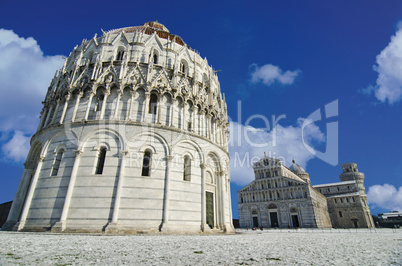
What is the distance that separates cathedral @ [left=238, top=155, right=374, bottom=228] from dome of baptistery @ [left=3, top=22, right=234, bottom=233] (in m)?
42.0

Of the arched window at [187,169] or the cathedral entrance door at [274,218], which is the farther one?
the cathedral entrance door at [274,218]

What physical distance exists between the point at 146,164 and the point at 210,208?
6.74 metres

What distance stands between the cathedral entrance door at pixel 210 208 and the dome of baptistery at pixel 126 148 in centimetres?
8

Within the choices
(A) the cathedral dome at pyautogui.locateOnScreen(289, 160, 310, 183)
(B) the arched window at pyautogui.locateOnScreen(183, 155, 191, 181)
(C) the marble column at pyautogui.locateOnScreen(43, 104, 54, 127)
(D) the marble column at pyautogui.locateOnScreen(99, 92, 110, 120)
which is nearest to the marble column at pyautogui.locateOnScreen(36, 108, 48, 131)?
(C) the marble column at pyautogui.locateOnScreen(43, 104, 54, 127)

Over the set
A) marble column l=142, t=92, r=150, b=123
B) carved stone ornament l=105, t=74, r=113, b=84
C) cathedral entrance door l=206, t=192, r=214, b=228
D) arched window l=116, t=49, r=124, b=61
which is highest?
arched window l=116, t=49, r=124, b=61

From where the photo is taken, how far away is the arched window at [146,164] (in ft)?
53.1

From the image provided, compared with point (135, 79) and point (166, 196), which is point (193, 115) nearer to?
point (135, 79)

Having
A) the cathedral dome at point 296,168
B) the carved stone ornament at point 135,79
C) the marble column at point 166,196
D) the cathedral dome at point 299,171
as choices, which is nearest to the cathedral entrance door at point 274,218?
the cathedral dome at point 299,171

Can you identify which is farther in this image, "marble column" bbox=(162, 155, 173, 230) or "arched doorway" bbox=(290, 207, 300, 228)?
"arched doorway" bbox=(290, 207, 300, 228)

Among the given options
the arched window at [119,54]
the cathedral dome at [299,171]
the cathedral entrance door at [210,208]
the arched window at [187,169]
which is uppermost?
the cathedral dome at [299,171]

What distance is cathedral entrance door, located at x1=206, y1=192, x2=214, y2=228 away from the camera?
17928 millimetres

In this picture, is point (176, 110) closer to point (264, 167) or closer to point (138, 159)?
point (138, 159)

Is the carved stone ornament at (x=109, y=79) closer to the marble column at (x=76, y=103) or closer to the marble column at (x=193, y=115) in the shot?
the marble column at (x=76, y=103)

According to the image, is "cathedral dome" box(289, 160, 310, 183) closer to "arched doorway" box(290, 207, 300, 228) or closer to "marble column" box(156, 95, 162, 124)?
"arched doorway" box(290, 207, 300, 228)
